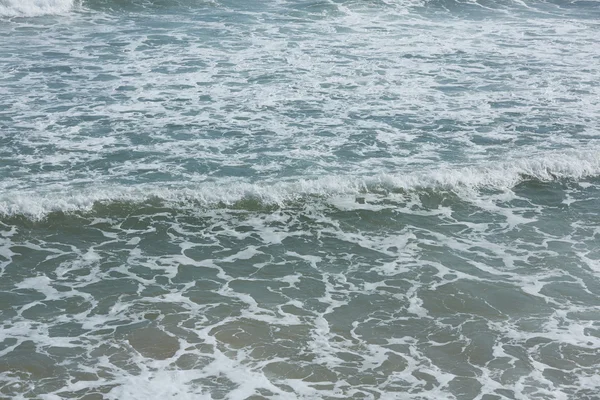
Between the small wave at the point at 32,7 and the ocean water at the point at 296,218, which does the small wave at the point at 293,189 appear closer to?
the ocean water at the point at 296,218

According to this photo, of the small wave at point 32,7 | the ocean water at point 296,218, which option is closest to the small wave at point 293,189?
the ocean water at point 296,218

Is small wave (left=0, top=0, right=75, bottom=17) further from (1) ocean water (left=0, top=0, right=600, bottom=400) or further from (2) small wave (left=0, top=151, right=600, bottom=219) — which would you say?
(2) small wave (left=0, top=151, right=600, bottom=219)

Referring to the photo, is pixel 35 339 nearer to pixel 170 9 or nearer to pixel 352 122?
pixel 352 122

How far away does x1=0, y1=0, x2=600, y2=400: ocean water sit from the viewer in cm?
721

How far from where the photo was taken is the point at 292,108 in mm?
13773

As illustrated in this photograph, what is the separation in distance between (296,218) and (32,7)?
13.3m

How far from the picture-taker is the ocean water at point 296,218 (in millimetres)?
7215

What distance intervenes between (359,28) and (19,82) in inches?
342

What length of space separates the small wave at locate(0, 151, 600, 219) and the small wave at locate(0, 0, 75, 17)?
11375mm

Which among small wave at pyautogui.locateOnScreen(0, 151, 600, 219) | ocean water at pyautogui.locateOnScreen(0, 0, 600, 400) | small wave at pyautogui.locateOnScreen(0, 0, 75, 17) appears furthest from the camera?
small wave at pyautogui.locateOnScreen(0, 0, 75, 17)

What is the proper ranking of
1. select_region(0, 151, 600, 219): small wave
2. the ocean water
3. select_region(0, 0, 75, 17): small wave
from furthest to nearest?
select_region(0, 0, 75, 17): small wave, select_region(0, 151, 600, 219): small wave, the ocean water

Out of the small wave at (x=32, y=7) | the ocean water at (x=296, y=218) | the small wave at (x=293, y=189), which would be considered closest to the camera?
the ocean water at (x=296, y=218)

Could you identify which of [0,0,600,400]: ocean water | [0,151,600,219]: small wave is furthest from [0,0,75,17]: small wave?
[0,151,600,219]: small wave

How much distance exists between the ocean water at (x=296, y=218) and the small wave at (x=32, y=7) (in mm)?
2256
